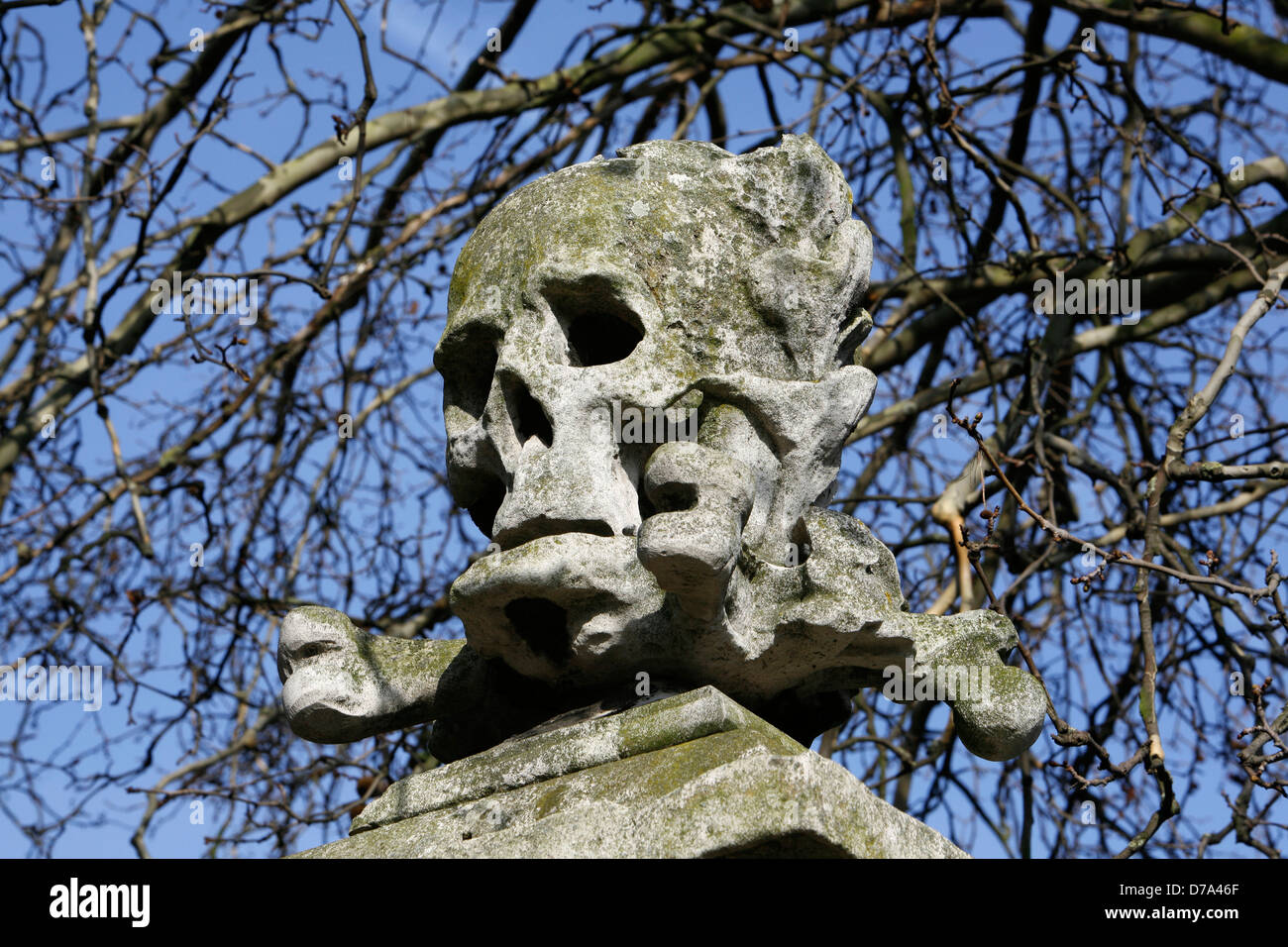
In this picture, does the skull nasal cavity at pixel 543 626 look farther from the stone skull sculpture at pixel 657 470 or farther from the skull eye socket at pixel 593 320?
the skull eye socket at pixel 593 320

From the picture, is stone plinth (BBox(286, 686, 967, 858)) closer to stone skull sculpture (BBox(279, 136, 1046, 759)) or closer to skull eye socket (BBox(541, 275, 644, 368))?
stone skull sculpture (BBox(279, 136, 1046, 759))

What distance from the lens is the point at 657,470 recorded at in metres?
2.91

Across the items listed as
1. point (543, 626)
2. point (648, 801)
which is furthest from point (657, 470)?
point (648, 801)

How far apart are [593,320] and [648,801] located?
3.54ft

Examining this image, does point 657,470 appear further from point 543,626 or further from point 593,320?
point 593,320

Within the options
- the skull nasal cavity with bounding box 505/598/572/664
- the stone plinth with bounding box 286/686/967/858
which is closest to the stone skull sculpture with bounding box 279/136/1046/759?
the skull nasal cavity with bounding box 505/598/572/664

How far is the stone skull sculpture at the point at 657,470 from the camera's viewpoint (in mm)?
2934

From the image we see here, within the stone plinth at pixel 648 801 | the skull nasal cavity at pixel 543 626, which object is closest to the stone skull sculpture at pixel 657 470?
the skull nasal cavity at pixel 543 626

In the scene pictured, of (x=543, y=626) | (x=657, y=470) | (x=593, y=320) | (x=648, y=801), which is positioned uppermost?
(x=593, y=320)

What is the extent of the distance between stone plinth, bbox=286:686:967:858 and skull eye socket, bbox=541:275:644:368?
2.47 feet

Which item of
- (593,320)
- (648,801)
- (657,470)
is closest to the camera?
(648,801)

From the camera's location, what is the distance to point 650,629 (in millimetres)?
2932

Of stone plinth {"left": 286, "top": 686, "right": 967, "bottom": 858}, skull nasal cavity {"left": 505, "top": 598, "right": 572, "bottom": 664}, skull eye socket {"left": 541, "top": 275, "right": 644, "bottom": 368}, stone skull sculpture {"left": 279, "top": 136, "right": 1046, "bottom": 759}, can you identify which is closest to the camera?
stone plinth {"left": 286, "top": 686, "right": 967, "bottom": 858}

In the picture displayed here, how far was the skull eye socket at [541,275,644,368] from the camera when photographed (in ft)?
10.3
